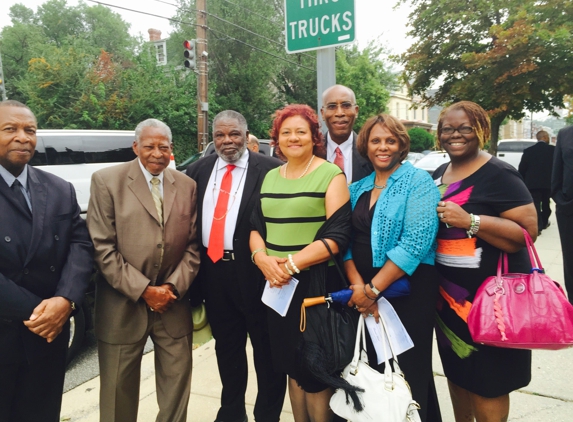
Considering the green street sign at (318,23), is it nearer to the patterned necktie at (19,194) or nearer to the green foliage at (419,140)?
the patterned necktie at (19,194)

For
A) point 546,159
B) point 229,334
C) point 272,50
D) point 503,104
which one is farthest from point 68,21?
point 229,334

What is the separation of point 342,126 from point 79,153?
652 cm

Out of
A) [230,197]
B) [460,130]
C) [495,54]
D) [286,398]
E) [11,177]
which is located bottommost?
[286,398]

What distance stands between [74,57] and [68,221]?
56.8ft

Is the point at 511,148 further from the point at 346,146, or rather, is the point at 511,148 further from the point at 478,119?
the point at 478,119

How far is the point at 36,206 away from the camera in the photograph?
2287 mm

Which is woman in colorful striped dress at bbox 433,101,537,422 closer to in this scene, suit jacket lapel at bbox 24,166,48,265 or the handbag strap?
the handbag strap

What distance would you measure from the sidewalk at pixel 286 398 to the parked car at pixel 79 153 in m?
4.44

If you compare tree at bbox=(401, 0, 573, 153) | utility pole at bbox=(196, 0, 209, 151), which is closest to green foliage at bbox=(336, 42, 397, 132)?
tree at bbox=(401, 0, 573, 153)

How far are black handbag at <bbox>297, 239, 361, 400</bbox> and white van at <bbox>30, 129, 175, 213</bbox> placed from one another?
6191 mm

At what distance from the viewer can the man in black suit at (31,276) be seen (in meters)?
2.18

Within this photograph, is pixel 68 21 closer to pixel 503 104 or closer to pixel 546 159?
pixel 503 104

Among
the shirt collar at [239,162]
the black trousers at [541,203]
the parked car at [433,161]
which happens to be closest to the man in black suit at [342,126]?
the shirt collar at [239,162]

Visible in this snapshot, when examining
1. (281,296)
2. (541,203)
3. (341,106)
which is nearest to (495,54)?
(541,203)
